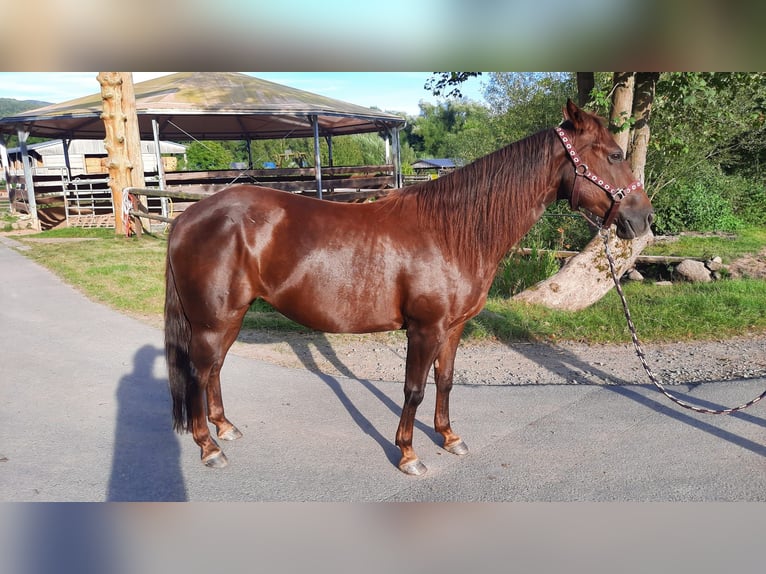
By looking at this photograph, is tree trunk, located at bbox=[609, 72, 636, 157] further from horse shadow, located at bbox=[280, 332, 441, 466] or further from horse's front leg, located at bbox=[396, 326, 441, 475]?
horse's front leg, located at bbox=[396, 326, 441, 475]

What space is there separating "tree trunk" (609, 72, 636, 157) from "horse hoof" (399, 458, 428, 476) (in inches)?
198

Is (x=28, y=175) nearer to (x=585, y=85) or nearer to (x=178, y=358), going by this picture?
(x=178, y=358)

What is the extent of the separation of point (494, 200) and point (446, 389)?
Answer: 1.29 m

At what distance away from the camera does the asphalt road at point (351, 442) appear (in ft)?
9.04

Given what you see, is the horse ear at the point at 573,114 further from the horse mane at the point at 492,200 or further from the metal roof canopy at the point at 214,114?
the metal roof canopy at the point at 214,114

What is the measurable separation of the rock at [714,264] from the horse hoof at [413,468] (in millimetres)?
8429

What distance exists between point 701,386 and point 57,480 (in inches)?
185

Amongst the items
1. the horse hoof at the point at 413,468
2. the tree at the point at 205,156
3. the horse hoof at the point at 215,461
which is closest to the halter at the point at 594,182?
the horse hoof at the point at 413,468

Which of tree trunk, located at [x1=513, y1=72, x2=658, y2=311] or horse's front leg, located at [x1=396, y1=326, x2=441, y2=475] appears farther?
tree trunk, located at [x1=513, y1=72, x2=658, y2=311]

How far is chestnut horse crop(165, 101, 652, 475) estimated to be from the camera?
9.35 feet

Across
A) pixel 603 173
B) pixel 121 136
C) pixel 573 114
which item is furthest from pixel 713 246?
pixel 121 136

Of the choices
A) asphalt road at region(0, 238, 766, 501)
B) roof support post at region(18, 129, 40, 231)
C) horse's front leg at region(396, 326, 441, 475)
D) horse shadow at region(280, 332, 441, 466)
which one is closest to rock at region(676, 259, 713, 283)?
asphalt road at region(0, 238, 766, 501)

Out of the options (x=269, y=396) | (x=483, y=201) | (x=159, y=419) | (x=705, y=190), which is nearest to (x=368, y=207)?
(x=483, y=201)

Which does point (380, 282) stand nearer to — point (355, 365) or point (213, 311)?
point (213, 311)
